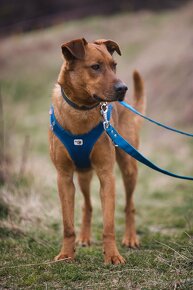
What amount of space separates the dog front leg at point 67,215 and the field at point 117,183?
0.16 meters

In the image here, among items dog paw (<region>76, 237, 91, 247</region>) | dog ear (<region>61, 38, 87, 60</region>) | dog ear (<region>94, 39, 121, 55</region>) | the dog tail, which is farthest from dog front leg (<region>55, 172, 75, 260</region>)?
the dog tail

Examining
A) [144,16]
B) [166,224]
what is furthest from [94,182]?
[144,16]

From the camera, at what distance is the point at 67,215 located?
5.17 m

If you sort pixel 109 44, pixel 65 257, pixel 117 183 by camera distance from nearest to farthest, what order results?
pixel 65 257 < pixel 109 44 < pixel 117 183

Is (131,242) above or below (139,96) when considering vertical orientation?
below

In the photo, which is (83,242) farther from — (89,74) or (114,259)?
(89,74)

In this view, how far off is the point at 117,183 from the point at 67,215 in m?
5.73

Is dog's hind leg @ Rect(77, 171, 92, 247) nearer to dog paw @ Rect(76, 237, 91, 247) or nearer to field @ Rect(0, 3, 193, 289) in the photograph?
dog paw @ Rect(76, 237, 91, 247)

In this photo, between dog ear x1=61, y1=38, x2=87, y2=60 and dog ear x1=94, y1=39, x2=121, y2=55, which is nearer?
dog ear x1=61, y1=38, x2=87, y2=60

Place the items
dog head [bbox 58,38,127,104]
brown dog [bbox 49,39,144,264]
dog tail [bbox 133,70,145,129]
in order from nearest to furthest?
dog head [bbox 58,38,127,104] < brown dog [bbox 49,39,144,264] < dog tail [bbox 133,70,145,129]

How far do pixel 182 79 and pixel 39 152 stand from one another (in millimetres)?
6543

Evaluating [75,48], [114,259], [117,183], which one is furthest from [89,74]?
[117,183]

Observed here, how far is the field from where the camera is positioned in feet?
14.8

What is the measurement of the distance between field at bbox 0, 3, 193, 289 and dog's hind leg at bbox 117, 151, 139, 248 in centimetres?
16
